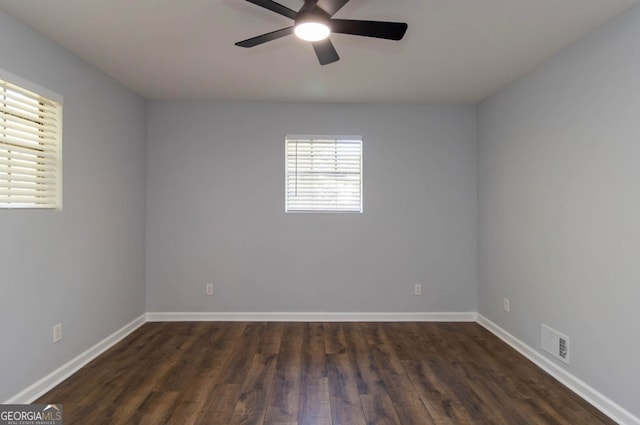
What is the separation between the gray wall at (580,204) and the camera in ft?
6.89

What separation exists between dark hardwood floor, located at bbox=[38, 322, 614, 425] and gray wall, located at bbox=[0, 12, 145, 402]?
1.09ft

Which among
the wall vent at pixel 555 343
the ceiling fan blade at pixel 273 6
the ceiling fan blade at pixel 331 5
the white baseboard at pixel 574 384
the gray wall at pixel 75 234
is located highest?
the ceiling fan blade at pixel 331 5

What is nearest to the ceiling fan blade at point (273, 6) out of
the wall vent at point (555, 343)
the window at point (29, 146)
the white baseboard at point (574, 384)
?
the window at point (29, 146)

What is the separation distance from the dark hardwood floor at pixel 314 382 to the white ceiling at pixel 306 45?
8.43 ft

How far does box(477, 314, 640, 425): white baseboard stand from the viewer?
2.12 m

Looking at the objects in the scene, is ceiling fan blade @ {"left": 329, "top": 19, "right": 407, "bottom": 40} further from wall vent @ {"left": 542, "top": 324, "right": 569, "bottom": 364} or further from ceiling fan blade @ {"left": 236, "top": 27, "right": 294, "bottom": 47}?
wall vent @ {"left": 542, "top": 324, "right": 569, "bottom": 364}

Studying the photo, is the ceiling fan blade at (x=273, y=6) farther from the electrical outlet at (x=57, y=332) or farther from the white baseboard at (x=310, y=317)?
the white baseboard at (x=310, y=317)

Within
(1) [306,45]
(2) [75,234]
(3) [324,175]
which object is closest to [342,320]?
(3) [324,175]

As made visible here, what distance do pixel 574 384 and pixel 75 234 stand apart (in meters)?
4.04

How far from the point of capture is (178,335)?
353cm

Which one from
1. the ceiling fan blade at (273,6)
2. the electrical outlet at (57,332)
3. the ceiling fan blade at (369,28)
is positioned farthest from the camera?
the electrical outlet at (57,332)

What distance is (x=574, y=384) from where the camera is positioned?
2490mm

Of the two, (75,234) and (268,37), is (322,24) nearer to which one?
(268,37)

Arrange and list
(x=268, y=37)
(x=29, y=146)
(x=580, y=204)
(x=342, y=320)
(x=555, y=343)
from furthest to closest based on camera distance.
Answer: (x=342, y=320) < (x=555, y=343) < (x=580, y=204) < (x=29, y=146) < (x=268, y=37)
